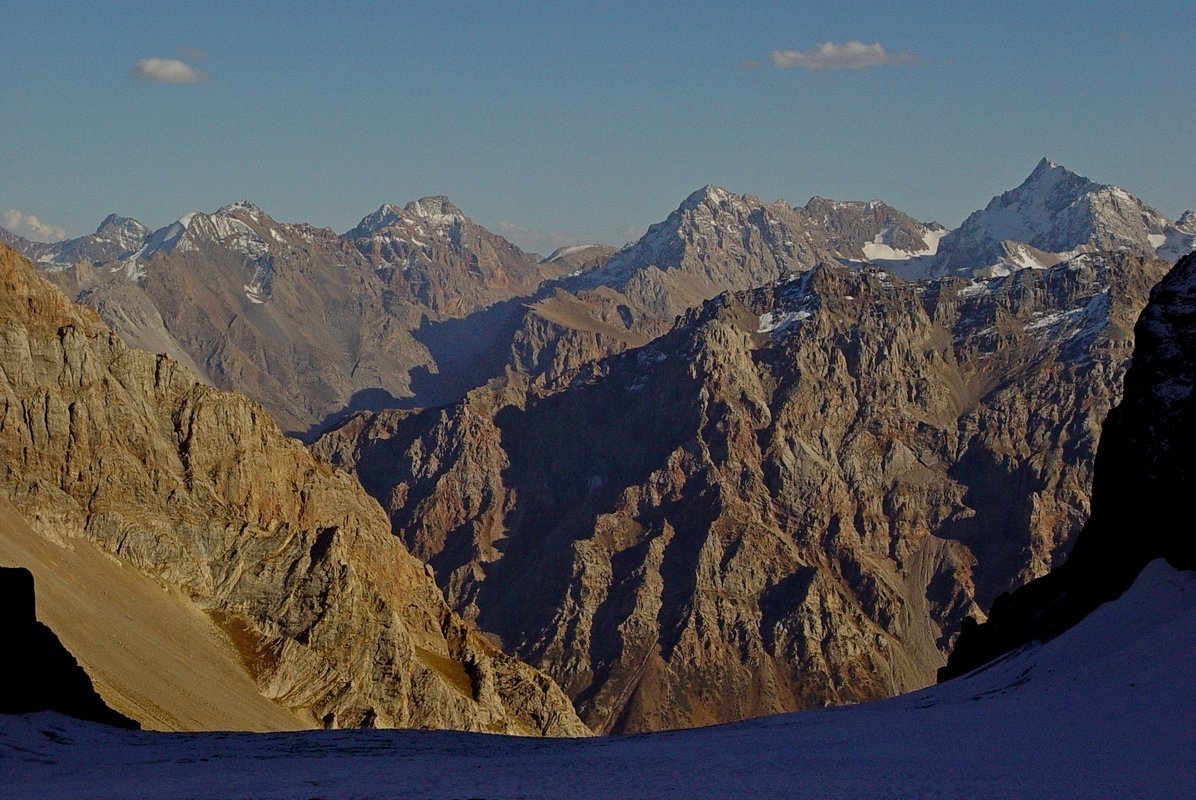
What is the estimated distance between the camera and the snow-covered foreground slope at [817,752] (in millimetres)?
48688

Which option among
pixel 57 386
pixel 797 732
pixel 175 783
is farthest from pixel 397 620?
pixel 175 783

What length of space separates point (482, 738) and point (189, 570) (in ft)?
231

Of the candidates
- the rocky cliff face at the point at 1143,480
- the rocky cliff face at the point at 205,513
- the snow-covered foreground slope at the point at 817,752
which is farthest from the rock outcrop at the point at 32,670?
the rocky cliff face at the point at 1143,480

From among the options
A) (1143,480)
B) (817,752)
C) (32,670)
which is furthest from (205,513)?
(817,752)

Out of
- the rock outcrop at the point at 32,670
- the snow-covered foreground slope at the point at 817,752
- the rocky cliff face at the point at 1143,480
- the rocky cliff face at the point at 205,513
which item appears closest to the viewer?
the snow-covered foreground slope at the point at 817,752

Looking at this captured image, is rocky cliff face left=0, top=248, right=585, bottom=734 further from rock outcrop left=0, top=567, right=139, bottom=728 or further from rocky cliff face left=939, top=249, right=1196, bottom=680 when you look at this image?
rocky cliff face left=939, top=249, right=1196, bottom=680

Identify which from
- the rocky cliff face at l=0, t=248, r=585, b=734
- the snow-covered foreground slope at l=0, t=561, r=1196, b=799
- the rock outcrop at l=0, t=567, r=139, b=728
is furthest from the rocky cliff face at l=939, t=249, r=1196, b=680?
the rocky cliff face at l=0, t=248, r=585, b=734

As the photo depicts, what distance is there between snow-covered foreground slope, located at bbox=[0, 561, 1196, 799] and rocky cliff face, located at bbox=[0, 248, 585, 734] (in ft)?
211

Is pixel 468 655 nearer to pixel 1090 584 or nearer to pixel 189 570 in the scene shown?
pixel 189 570

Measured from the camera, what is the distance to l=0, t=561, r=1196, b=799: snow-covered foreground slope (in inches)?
1917

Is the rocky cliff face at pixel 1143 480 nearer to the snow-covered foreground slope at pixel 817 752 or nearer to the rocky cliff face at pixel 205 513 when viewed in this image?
the snow-covered foreground slope at pixel 817 752

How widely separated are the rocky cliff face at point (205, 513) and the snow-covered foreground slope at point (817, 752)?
211 feet

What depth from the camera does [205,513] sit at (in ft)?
474

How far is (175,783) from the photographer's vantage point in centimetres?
4991
